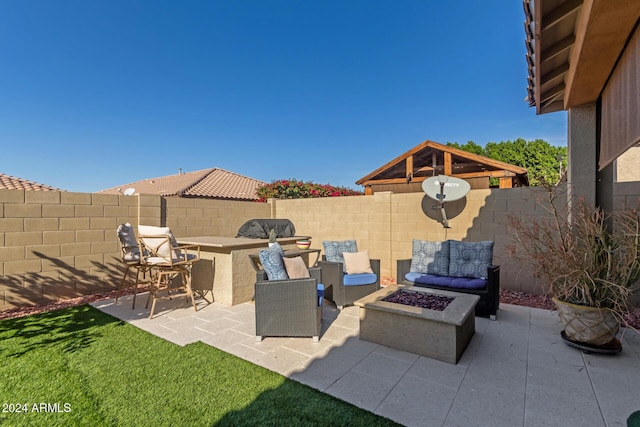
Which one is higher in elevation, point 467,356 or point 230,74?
point 230,74

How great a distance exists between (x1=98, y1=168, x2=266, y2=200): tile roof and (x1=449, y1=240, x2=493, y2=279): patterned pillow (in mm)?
10054

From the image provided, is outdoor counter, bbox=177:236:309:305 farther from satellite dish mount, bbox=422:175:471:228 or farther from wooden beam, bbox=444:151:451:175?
wooden beam, bbox=444:151:451:175

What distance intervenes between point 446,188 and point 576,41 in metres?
3.39

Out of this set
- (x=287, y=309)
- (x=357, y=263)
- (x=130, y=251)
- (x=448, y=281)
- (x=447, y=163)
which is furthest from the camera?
(x=447, y=163)

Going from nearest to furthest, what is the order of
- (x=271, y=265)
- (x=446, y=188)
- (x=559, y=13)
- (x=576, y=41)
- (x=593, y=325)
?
(x=559, y=13)
(x=576, y=41)
(x=593, y=325)
(x=271, y=265)
(x=446, y=188)

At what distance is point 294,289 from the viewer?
11.7 feet

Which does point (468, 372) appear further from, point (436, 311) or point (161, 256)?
point (161, 256)

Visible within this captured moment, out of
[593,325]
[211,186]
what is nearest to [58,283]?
[593,325]

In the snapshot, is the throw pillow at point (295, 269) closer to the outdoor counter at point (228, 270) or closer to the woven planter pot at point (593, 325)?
the outdoor counter at point (228, 270)

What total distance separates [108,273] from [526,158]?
23.7 m

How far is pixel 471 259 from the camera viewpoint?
4941 millimetres

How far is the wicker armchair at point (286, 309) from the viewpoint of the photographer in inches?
138

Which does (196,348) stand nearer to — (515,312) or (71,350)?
(71,350)

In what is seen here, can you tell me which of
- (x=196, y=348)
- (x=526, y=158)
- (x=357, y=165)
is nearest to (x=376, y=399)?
(x=196, y=348)
